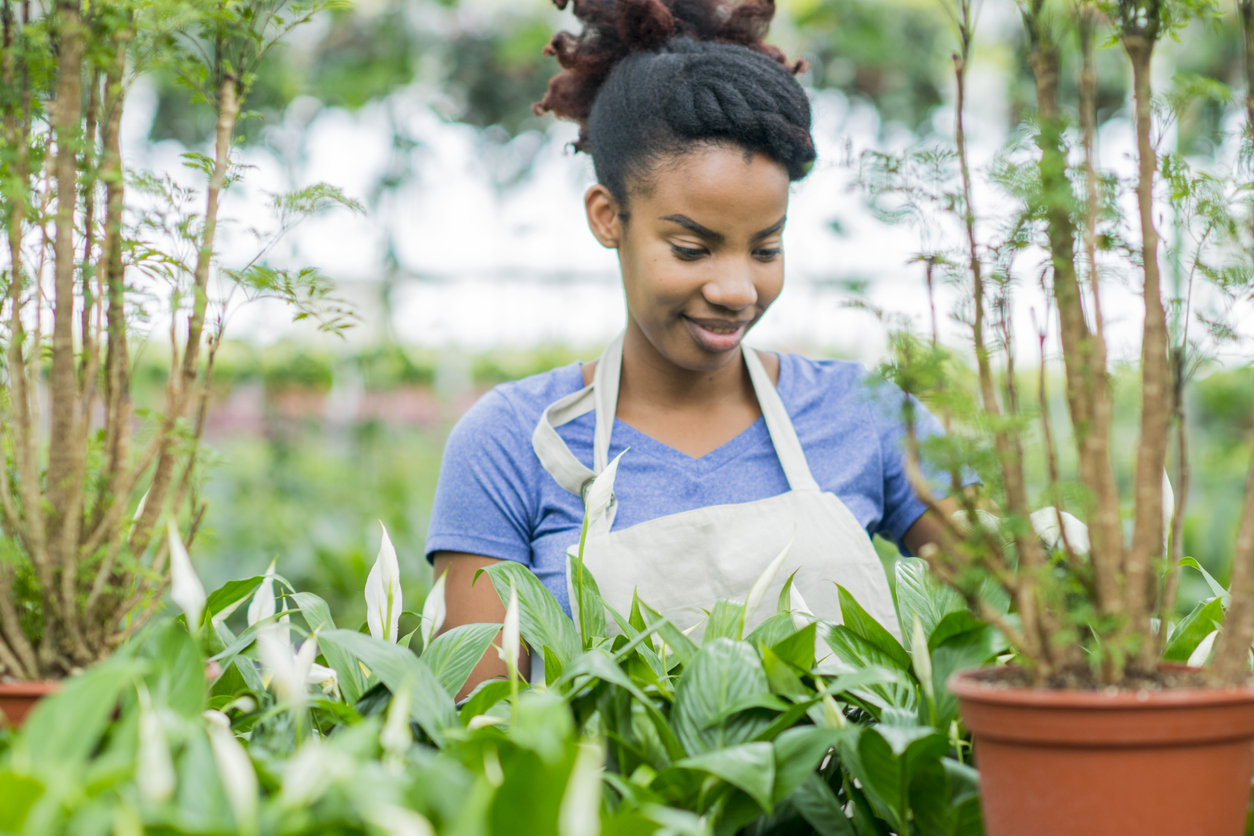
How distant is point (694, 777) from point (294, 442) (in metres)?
3.52

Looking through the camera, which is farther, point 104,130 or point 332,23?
point 332,23

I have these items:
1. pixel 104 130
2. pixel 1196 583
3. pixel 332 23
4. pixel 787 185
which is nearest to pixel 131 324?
pixel 104 130

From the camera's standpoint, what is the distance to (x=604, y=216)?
1.48m

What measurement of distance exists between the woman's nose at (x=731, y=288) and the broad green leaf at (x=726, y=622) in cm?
46

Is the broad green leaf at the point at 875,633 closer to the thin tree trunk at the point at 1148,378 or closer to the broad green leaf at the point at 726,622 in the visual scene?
the broad green leaf at the point at 726,622

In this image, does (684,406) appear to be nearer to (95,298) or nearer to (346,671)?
(346,671)

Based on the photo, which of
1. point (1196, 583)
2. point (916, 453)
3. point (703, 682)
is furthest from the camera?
point (1196, 583)

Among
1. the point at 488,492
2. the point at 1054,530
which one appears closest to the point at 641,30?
the point at 488,492

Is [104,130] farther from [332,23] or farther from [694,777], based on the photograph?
[332,23]

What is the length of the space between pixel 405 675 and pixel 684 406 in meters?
0.83

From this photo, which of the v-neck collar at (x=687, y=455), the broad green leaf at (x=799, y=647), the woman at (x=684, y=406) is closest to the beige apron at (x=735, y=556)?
the woman at (x=684, y=406)

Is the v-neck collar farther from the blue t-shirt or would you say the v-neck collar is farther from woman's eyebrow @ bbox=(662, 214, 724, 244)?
woman's eyebrow @ bbox=(662, 214, 724, 244)

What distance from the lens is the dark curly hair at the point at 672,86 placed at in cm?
133

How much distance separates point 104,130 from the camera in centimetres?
81
